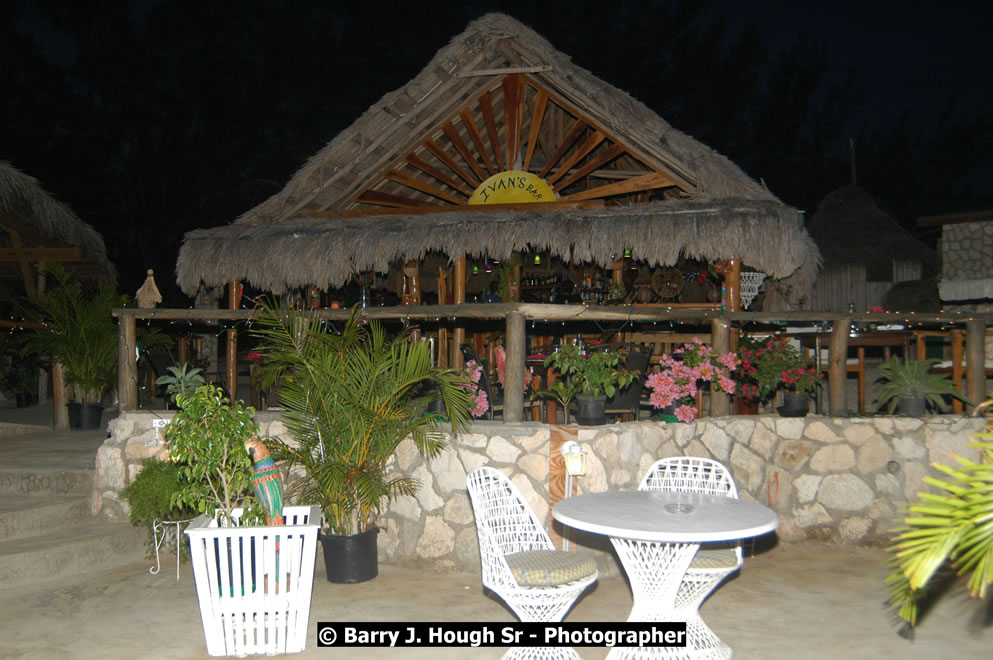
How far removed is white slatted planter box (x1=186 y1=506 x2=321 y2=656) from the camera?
440 cm

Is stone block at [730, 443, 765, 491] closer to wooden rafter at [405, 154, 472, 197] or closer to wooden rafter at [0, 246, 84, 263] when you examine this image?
wooden rafter at [405, 154, 472, 197]

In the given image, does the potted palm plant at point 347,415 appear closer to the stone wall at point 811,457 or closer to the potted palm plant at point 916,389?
the stone wall at point 811,457

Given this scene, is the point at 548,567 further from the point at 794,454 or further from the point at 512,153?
the point at 512,153

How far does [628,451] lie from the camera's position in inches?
241

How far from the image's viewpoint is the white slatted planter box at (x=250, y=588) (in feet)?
14.4

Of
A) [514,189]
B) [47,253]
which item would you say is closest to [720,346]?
[514,189]

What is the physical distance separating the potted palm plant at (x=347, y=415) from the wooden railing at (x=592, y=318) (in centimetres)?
50

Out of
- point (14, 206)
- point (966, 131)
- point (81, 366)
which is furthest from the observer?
point (966, 131)

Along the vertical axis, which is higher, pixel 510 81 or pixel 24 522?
pixel 510 81

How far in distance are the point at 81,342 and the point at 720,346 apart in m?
6.59

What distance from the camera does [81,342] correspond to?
8797mm

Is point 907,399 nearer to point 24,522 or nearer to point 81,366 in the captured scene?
point 24,522

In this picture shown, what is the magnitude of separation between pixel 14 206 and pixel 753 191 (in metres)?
8.14

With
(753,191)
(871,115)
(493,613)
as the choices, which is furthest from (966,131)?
(493,613)
